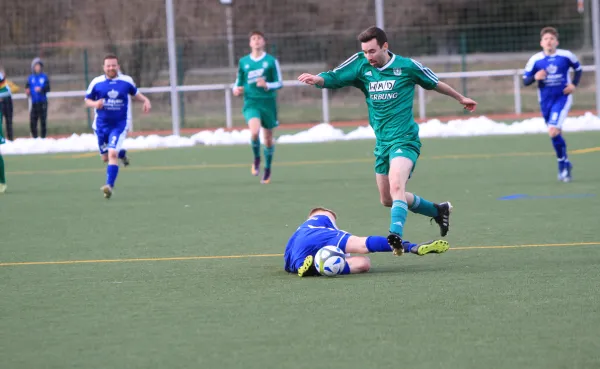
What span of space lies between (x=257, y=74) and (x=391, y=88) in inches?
305

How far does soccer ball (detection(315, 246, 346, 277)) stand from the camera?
8.41 metres

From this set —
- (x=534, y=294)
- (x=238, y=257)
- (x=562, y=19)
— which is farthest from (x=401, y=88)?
(x=562, y=19)

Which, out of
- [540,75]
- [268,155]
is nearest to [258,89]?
[268,155]

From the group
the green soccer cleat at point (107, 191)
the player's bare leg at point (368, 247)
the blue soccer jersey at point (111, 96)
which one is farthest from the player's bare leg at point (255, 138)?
the player's bare leg at point (368, 247)

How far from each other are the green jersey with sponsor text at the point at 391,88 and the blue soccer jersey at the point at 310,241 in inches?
46.0

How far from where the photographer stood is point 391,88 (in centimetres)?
945

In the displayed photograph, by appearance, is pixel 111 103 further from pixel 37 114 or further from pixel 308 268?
pixel 37 114

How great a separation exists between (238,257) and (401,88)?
1.91m

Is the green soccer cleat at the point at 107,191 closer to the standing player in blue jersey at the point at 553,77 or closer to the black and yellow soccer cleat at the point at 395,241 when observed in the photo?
the standing player in blue jersey at the point at 553,77

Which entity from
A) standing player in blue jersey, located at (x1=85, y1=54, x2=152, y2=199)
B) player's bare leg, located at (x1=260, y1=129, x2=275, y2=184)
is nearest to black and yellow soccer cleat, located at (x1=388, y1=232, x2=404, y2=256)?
standing player in blue jersey, located at (x1=85, y1=54, x2=152, y2=199)

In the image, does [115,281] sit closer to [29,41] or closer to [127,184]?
[127,184]

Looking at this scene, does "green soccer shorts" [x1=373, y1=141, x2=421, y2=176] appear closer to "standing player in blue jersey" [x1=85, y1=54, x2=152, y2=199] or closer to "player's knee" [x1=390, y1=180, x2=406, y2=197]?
"player's knee" [x1=390, y1=180, x2=406, y2=197]

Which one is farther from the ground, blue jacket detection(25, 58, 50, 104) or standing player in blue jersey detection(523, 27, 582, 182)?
blue jacket detection(25, 58, 50, 104)

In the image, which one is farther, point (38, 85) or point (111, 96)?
point (38, 85)
